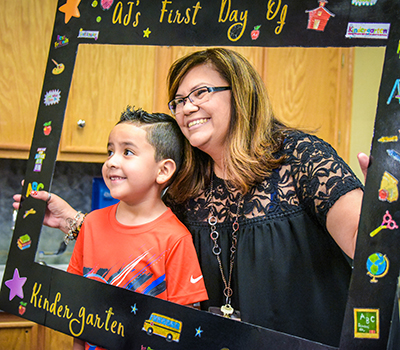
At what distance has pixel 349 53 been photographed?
1548 millimetres

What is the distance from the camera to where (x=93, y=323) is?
0.76 metres

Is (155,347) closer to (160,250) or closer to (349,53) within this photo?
(160,250)

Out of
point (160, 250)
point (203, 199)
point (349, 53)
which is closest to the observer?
point (160, 250)

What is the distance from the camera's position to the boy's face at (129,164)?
85cm

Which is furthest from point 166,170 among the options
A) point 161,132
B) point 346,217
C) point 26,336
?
point 26,336

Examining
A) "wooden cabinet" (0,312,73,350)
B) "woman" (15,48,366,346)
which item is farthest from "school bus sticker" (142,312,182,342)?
"wooden cabinet" (0,312,73,350)

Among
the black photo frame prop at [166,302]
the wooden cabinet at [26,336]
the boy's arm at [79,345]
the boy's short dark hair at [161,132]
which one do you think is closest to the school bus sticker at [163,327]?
the black photo frame prop at [166,302]

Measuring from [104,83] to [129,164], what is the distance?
84 cm

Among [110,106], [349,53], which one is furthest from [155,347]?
[349,53]

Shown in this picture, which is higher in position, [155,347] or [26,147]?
[26,147]

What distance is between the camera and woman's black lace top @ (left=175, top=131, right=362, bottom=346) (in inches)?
32.6

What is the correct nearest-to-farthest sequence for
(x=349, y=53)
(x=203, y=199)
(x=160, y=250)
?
(x=160, y=250)
(x=203, y=199)
(x=349, y=53)

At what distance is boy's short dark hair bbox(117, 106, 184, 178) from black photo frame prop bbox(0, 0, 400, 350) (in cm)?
16

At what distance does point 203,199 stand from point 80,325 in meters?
0.39
